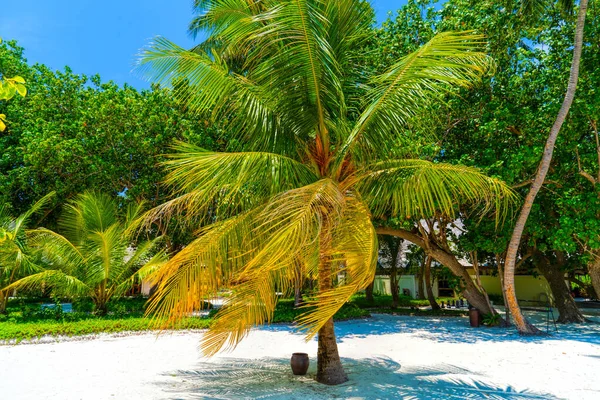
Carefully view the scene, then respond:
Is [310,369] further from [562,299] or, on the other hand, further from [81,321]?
[562,299]

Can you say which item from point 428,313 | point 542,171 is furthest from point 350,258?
point 428,313

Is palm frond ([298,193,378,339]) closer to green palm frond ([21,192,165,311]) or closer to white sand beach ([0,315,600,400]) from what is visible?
white sand beach ([0,315,600,400])

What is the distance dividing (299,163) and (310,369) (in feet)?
13.8

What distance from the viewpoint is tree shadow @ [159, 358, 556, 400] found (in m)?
6.27

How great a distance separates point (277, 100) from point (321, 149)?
1.00 meters

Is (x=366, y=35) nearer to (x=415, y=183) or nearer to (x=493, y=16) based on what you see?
(x=415, y=183)

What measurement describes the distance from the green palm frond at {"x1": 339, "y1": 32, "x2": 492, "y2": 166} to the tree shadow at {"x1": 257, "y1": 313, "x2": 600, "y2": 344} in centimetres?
741

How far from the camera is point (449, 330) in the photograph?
1325cm

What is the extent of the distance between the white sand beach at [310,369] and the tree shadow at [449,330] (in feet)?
0.29

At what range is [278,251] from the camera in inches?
174

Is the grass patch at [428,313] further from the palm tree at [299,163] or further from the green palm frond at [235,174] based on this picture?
the green palm frond at [235,174]

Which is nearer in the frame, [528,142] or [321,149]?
[321,149]

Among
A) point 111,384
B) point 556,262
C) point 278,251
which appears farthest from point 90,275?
point 556,262

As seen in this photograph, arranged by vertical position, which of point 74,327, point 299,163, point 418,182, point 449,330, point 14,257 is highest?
point 299,163
